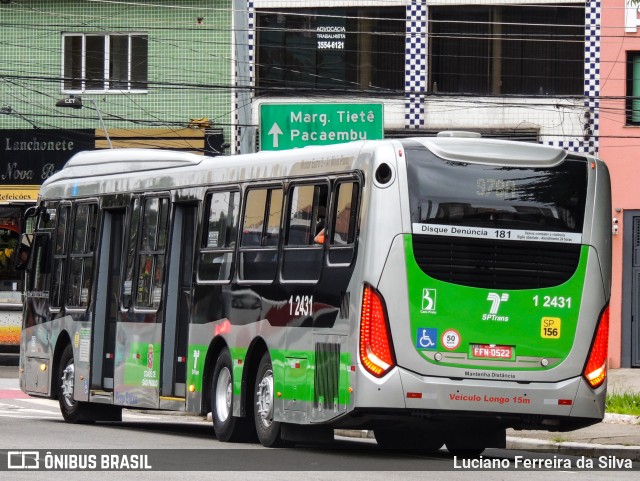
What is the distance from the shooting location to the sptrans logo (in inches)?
591

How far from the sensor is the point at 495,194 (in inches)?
600

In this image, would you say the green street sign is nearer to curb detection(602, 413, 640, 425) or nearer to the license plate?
curb detection(602, 413, 640, 425)

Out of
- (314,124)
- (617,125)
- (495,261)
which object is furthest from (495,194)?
(617,125)

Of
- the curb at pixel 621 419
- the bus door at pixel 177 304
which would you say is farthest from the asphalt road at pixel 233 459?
the curb at pixel 621 419

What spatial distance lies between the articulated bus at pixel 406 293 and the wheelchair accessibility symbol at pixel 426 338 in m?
0.01

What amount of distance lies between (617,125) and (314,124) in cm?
1463

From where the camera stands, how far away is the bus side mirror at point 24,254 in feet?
74.8

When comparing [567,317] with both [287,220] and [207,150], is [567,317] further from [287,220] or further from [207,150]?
[207,150]

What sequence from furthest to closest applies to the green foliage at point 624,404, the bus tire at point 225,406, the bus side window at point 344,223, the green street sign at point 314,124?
the green street sign at point 314,124 → the green foliage at point 624,404 → the bus tire at point 225,406 → the bus side window at point 344,223

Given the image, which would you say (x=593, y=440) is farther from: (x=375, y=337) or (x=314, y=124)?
(x=314, y=124)

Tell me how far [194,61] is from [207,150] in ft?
7.47

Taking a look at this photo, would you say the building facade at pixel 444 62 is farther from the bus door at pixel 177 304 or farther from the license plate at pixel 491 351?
the license plate at pixel 491 351

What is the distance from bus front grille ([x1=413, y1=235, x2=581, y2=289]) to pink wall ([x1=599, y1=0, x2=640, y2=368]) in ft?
69.2

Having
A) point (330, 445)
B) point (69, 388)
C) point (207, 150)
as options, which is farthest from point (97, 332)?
point (207, 150)
